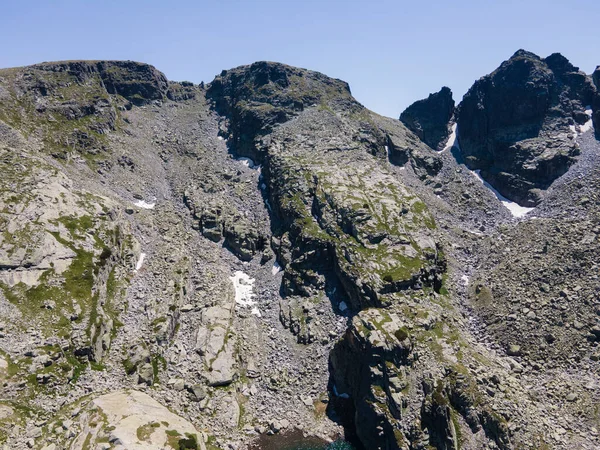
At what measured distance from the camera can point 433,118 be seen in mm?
145625

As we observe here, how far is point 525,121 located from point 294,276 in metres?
97.6

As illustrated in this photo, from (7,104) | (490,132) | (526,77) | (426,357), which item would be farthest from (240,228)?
(526,77)

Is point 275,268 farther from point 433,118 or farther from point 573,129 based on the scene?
point 433,118

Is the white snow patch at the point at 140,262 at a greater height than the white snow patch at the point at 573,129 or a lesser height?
lesser

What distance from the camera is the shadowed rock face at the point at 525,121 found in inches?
4040

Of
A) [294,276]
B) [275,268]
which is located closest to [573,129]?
[294,276]

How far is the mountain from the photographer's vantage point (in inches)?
1842

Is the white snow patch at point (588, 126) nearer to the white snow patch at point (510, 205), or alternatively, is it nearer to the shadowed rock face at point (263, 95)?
the white snow patch at point (510, 205)

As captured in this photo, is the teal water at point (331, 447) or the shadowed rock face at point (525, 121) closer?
the teal water at point (331, 447)

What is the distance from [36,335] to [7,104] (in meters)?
75.5

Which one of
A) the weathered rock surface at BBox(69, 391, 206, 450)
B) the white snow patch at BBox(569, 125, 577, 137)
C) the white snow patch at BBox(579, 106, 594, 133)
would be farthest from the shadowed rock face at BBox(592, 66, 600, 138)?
the weathered rock surface at BBox(69, 391, 206, 450)

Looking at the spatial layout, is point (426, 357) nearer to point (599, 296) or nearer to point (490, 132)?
point (599, 296)

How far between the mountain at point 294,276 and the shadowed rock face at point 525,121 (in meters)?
0.71

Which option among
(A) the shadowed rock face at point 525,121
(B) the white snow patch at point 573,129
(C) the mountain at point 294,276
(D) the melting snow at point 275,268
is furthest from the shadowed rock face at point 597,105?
(D) the melting snow at point 275,268
